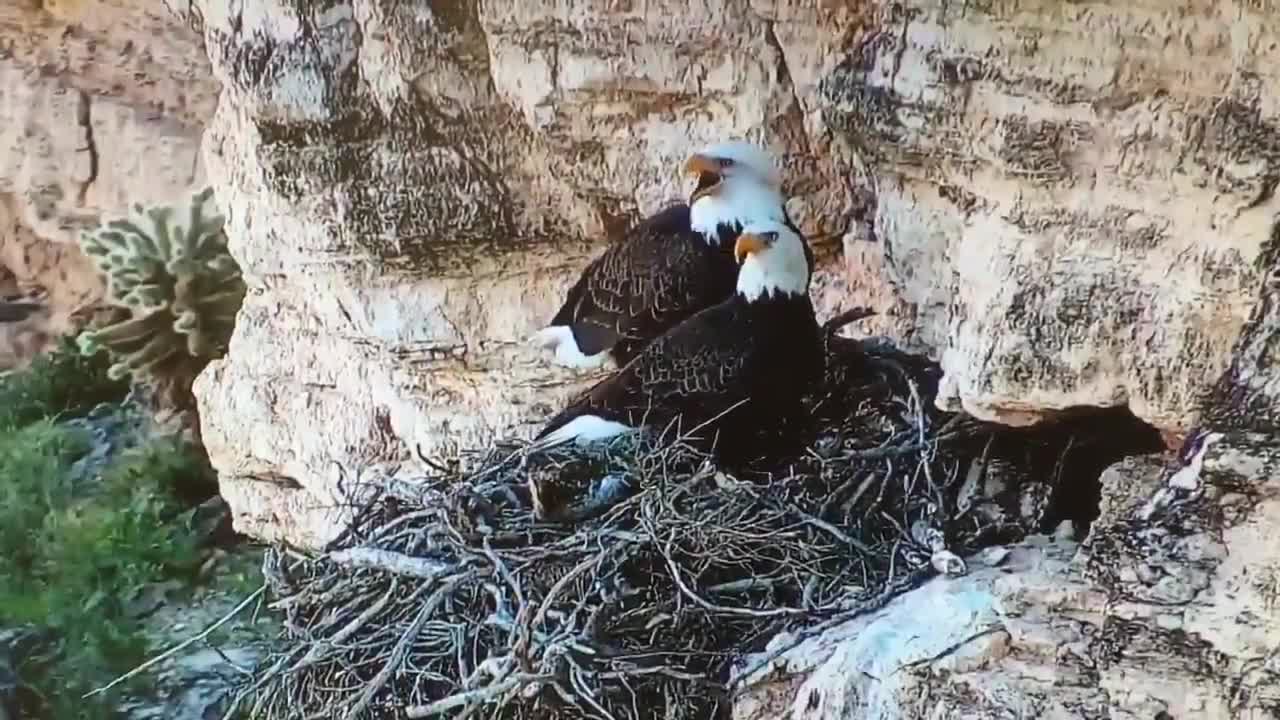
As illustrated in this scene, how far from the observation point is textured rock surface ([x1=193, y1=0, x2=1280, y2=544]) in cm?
176

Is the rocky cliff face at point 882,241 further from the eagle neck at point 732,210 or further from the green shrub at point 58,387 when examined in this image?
the green shrub at point 58,387

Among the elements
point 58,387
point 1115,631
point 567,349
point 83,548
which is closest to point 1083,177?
point 1115,631

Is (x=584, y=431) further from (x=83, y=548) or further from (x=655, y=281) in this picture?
(x=83, y=548)

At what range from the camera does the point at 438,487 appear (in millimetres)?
2182

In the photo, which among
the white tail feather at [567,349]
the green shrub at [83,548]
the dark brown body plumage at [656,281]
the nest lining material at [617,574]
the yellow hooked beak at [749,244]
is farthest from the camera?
the green shrub at [83,548]

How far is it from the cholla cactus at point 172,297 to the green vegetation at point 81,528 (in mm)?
194

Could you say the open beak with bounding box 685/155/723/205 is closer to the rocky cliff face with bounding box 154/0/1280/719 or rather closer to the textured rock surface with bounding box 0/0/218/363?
the rocky cliff face with bounding box 154/0/1280/719

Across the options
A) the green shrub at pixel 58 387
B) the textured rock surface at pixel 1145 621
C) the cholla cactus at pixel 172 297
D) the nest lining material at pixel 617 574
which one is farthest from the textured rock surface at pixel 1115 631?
the green shrub at pixel 58 387

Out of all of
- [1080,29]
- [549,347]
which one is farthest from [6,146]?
[1080,29]

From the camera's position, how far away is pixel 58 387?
15.0 feet

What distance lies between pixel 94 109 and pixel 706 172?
2862 mm

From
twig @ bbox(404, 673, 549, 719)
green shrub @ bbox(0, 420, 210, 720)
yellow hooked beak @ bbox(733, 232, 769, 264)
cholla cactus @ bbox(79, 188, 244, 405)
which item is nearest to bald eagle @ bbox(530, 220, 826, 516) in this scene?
yellow hooked beak @ bbox(733, 232, 769, 264)

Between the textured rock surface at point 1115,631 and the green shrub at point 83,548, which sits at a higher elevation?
the textured rock surface at point 1115,631

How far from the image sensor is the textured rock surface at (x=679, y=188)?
5.78 ft
